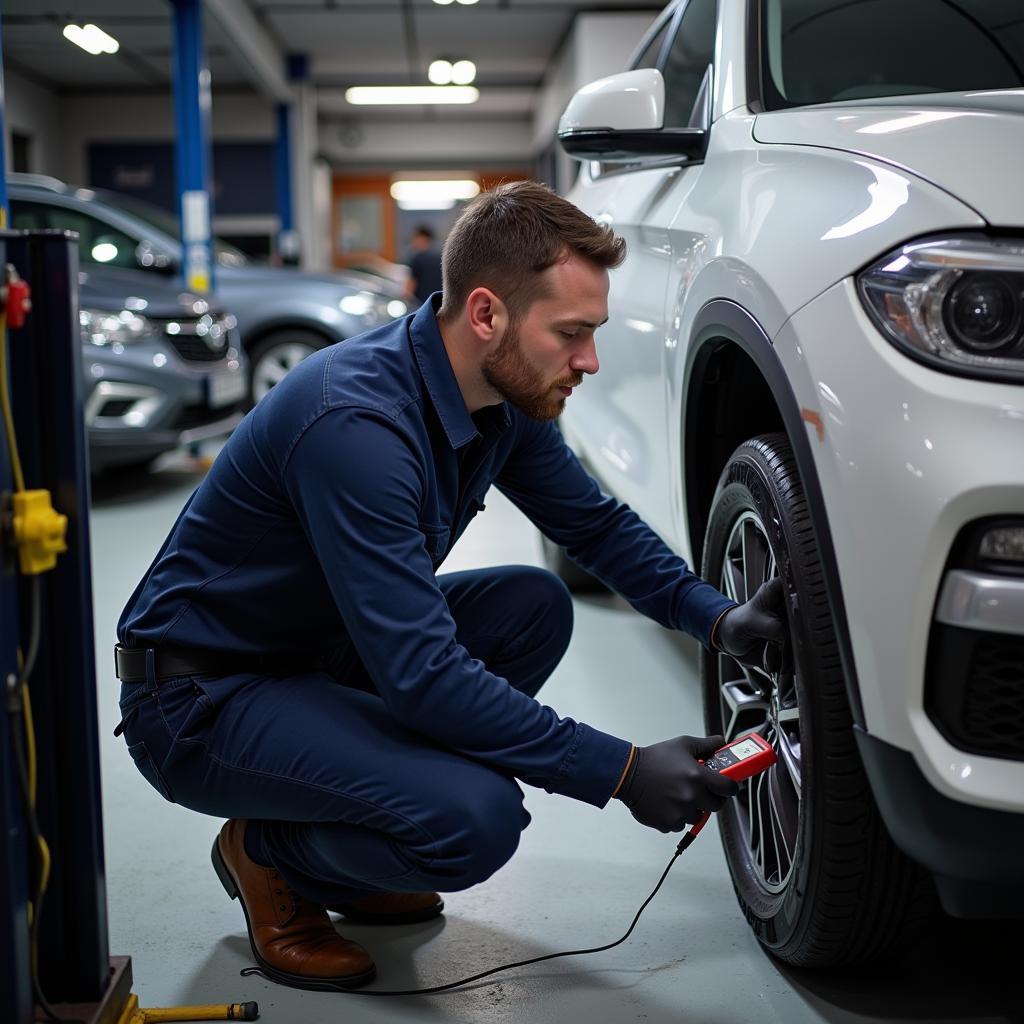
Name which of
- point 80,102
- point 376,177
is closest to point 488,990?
point 80,102

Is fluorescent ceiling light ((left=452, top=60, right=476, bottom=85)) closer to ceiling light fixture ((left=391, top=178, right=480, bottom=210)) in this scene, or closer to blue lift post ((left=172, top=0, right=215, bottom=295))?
ceiling light fixture ((left=391, top=178, right=480, bottom=210))

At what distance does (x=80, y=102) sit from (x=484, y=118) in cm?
566

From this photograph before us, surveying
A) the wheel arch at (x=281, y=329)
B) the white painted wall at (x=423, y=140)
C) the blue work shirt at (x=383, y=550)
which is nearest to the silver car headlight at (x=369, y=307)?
the wheel arch at (x=281, y=329)

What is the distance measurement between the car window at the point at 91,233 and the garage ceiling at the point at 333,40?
13.4ft

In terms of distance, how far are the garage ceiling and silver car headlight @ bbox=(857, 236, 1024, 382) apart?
958 centimetres

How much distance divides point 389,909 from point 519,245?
3.21 feet

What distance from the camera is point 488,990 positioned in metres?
1.57

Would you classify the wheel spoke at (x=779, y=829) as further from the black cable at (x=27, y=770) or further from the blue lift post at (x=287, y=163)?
the blue lift post at (x=287, y=163)

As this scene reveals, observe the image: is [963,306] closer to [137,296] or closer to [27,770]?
[27,770]

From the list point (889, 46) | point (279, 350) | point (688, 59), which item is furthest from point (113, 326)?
point (889, 46)

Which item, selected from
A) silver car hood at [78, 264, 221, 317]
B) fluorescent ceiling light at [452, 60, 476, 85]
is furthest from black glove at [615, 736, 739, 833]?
fluorescent ceiling light at [452, 60, 476, 85]

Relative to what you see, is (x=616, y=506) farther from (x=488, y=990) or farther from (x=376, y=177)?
(x=376, y=177)

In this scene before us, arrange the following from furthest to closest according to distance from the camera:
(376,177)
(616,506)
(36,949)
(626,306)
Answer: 1. (376,177)
2. (626,306)
3. (616,506)
4. (36,949)

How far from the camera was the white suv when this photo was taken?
3.59ft
